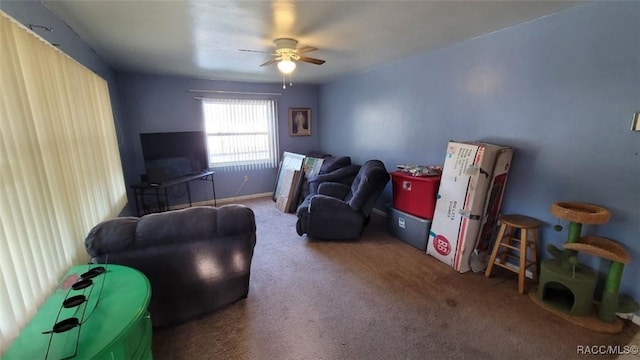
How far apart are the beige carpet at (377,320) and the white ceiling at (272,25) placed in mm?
2268

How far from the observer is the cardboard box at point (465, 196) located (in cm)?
250

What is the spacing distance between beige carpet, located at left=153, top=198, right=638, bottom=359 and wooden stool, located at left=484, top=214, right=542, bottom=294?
0.37 ft

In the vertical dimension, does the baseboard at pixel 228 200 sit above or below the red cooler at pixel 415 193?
below

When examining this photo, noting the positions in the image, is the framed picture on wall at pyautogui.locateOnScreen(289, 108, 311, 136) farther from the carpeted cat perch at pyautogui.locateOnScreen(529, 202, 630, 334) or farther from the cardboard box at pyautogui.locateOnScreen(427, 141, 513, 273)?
the carpeted cat perch at pyautogui.locateOnScreen(529, 202, 630, 334)

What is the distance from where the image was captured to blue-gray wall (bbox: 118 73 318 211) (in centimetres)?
420

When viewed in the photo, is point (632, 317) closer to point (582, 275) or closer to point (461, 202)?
point (582, 275)

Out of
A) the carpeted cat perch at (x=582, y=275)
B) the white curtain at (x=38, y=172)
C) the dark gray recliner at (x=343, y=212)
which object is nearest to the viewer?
the white curtain at (x=38, y=172)

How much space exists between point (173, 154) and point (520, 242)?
460cm

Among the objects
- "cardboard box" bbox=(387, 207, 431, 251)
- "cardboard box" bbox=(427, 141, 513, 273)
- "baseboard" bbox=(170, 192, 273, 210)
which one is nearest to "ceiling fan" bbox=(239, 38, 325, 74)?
"cardboard box" bbox=(427, 141, 513, 273)

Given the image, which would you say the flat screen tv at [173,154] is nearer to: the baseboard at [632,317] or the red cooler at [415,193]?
the red cooler at [415,193]

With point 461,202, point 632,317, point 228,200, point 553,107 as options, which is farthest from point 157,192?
point 632,317

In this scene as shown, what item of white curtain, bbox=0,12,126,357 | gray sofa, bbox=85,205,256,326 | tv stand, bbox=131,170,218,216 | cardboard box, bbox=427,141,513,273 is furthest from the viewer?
tv stand, bbox=131,170,218,216

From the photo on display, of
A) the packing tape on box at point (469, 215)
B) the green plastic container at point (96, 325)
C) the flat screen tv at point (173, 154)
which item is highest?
the flat screen tv at point (173, 154)

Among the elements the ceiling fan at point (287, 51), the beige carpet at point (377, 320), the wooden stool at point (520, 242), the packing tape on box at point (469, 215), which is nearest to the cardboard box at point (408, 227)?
the beige carpet at point (377, 320)
